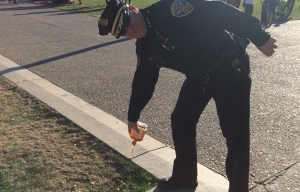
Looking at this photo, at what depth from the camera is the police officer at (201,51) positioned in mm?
2742

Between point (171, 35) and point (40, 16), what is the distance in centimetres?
1221

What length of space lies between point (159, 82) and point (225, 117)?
3588 mm

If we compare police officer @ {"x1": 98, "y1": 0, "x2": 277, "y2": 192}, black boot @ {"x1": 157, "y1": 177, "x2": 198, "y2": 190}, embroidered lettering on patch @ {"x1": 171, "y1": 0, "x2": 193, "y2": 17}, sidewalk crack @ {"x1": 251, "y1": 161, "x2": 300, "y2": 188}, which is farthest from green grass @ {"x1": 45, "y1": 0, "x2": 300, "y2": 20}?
embroidered lettering on patch @ {"x1": 171, "y1": 0, "x2": 193, "y2": 17}

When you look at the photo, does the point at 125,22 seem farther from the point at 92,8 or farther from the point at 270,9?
the point at 92,8

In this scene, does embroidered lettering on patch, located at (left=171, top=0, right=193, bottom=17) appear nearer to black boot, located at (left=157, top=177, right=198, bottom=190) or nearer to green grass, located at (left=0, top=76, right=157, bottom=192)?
black boot, located at (left=157, top=177, right=198, bottom=190)

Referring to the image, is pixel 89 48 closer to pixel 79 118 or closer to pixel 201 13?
pixel 79 118

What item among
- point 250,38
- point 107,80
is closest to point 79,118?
point 107,80

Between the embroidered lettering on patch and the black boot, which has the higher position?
the embroidered lettering on patch

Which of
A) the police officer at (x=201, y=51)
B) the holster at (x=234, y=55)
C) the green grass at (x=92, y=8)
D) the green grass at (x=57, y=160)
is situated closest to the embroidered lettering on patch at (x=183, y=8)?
the police officer at (x=201, y=51)

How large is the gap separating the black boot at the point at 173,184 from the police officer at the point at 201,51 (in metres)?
0.43

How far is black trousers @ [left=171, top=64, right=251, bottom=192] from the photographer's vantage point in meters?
2.89

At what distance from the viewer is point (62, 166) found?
3744mm

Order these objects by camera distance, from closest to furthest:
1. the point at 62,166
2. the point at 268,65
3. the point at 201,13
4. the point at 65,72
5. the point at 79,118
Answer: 1. the point at 201,13
2. the point at 62,166
3. the point at 79,118
4. the point at 65,72
5. the point at 268,65

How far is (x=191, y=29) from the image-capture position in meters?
2.79
